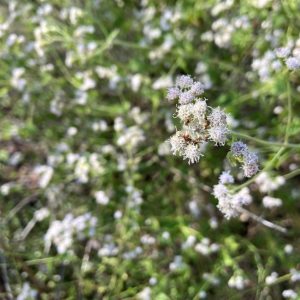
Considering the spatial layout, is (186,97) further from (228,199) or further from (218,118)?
(228,199)

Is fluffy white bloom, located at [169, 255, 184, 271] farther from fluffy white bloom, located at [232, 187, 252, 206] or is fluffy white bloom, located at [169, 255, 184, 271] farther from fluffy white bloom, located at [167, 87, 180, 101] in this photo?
fluffy white bloom, located at [167, 87, 180, 101]

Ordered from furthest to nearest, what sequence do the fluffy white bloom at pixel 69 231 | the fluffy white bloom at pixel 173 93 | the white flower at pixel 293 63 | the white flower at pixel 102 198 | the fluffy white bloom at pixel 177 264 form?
1. the white flower at pixel 102 198
2. the fluffy white bloom at pixel 69 231
3. the fluffy white bloom at pixel 177 264
4. the white flower at pixel 293 63
5. the fluffy white bloom at pixel 173 93

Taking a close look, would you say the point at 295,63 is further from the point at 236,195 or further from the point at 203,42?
the point at 203,42

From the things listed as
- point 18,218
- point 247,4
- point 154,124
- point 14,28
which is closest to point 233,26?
point 247,4

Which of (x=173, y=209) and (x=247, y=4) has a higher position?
(x=247, y=4)

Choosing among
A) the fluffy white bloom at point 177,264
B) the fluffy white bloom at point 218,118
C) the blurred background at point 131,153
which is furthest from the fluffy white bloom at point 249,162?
the fluffy white bloom at point 177,264

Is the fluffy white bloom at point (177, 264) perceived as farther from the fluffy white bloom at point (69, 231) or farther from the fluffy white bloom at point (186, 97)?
the fluffy white bloom at point (186, 97)

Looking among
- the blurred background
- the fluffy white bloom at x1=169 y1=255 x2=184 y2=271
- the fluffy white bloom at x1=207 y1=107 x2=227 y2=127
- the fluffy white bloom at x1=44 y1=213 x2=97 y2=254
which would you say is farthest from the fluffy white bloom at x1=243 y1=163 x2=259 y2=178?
the fluffy white bloom at x1=44 y1=213 x2=97 y2=254
